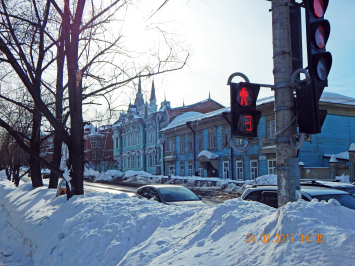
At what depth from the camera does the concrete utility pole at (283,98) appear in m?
4.36

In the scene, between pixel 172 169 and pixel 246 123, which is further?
pixel 172 169

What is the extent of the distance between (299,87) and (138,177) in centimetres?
3875

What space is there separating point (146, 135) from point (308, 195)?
1790 inches

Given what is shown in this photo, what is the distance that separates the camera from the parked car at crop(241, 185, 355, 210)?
770 centimetres

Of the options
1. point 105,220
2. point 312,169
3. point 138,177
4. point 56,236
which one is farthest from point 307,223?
point 138,177

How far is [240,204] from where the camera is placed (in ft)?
17.5

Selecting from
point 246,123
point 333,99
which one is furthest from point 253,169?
point 246,123

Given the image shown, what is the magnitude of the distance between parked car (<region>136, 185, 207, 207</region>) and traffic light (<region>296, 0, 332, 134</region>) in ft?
25.3

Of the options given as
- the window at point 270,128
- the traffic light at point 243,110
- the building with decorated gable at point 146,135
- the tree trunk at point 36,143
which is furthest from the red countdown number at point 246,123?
the building with decorated gable at point 146,135

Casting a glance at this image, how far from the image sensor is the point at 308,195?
7699 mm

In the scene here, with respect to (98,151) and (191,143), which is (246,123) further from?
(98,151)

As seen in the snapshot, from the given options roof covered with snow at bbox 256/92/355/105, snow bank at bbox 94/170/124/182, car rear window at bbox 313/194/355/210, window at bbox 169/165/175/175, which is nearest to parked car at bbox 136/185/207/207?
car rear window at bbox 313/194/355/210

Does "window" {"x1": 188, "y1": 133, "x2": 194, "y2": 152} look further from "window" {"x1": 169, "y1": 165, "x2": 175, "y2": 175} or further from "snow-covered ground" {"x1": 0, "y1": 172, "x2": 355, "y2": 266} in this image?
"snow-covered ground" {"x1": 0, "y1": 172, "x2": 355, "y2": 266}

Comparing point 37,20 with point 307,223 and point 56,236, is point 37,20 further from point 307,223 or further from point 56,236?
point 307,223
